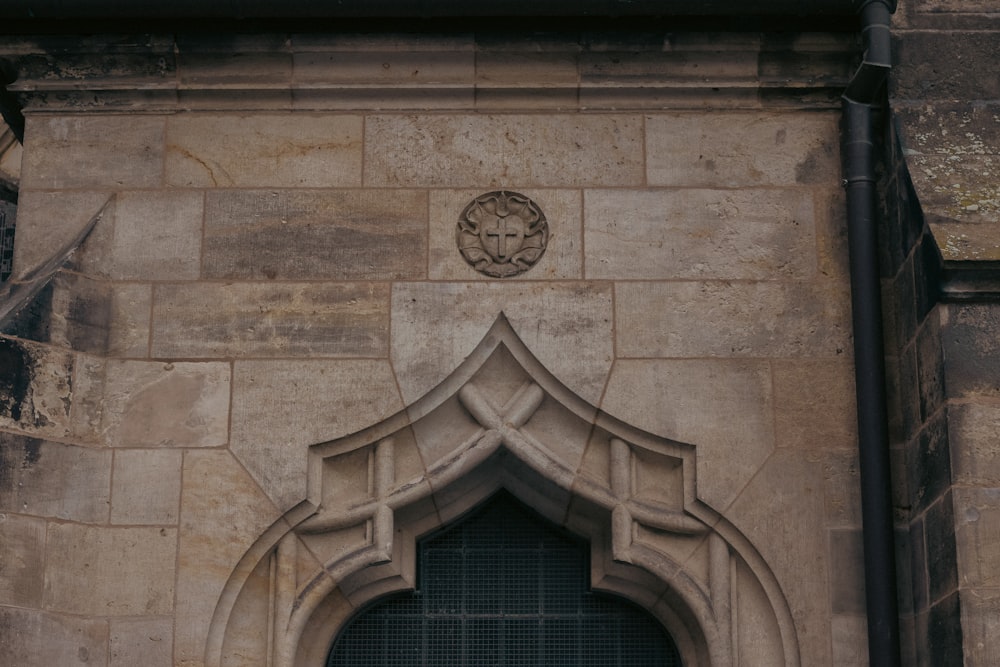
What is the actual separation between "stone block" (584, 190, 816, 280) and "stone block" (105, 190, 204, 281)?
1.87 metres

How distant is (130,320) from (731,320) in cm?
280

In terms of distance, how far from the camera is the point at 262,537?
8094mm

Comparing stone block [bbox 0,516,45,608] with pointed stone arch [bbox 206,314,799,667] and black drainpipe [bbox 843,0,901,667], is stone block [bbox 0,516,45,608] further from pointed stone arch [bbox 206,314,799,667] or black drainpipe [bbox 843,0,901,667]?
black drainpipe [bbox 843,0,901,667]

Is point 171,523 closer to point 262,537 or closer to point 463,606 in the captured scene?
point 262,537

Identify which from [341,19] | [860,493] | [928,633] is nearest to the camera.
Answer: [928,633]

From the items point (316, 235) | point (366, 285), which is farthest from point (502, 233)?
point (316, 235)

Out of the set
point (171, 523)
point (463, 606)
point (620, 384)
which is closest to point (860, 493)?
point (620, 384)

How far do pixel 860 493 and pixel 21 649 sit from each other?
3715 mm

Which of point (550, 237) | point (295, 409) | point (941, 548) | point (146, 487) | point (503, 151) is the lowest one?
point (941, 548)

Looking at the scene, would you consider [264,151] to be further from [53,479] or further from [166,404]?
[53,479]

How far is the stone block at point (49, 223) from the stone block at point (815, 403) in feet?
10.7

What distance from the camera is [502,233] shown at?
8.51m

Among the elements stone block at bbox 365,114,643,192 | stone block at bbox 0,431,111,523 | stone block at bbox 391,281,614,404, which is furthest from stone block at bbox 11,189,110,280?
stone block at bbox 391,281,614,404

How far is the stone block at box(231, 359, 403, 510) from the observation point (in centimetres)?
817
